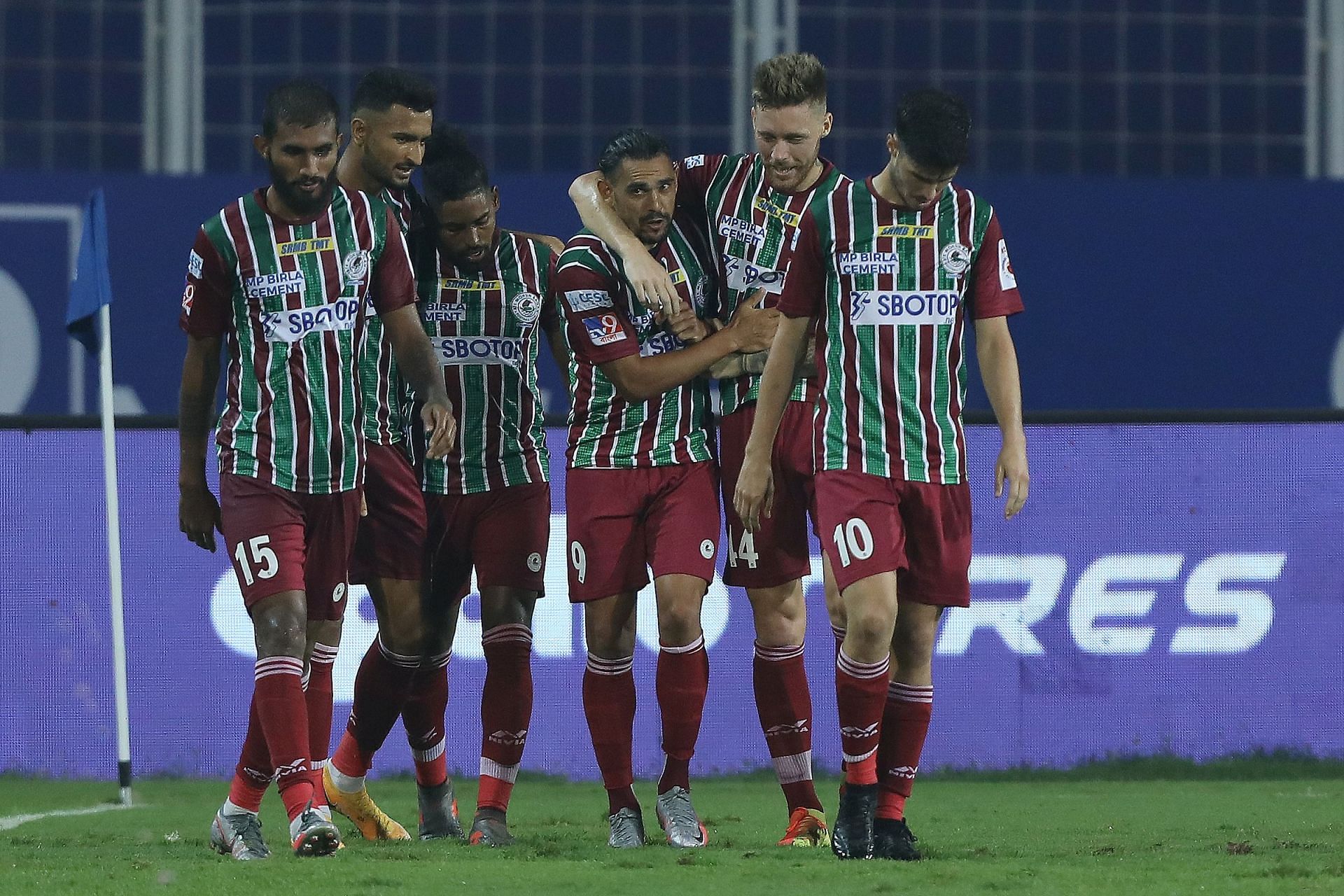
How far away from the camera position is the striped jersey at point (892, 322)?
473 cm

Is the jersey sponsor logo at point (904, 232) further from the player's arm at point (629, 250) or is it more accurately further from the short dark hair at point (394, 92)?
the short dark hair at point (394, 92)

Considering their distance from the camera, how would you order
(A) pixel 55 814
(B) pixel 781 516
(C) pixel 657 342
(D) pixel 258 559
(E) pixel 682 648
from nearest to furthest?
1. (D) pixel 258 559
2. (E) pixel 682 648
3. (C) pixel 657 342
4. (B) pixel 781 516
5. (A) pixel 55 814

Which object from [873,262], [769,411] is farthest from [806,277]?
[769,411]

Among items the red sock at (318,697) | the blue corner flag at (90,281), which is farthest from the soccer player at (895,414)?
the blue corner flag at (90,281)

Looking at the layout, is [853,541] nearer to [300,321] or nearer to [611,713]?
[611,713]

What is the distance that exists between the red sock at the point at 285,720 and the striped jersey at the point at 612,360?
936 mm

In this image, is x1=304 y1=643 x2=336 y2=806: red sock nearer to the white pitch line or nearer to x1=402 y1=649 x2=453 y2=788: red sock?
x1=402 y1=649 x2=453 y2=788: red sock

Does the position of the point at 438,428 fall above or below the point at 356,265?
below

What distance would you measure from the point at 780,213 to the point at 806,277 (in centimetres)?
59

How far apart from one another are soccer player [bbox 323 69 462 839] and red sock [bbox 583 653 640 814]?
1.81ft

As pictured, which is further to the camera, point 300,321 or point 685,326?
point 685,326

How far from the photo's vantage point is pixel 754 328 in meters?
5.19

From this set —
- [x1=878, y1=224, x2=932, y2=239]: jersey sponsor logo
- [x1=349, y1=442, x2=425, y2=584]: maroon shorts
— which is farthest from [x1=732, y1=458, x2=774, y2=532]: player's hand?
[x1=349, y1=442, x2=425, y2=584]: maroon shorts

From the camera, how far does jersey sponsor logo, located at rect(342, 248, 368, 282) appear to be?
5.02m
